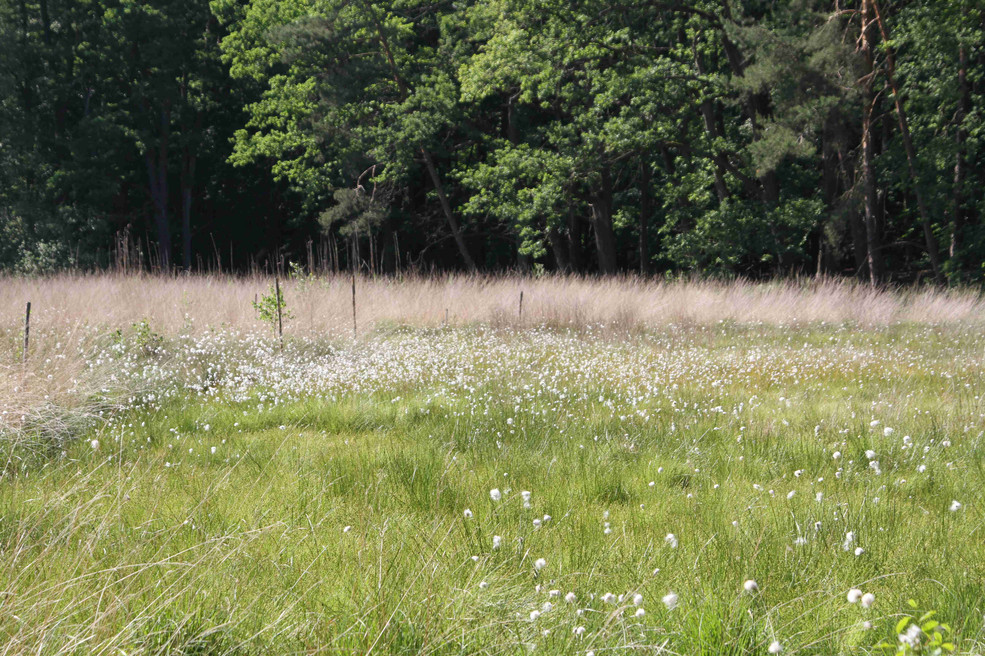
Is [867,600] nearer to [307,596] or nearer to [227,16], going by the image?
[307,596]

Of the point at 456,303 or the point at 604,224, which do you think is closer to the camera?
the point at 456,303

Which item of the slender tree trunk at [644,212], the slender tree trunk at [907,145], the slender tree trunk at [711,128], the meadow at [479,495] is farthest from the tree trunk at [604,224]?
the meadow at [479,495]

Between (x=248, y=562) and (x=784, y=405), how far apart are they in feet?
16.0

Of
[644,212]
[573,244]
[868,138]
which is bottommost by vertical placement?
[573,244]

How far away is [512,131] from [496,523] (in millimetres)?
25548

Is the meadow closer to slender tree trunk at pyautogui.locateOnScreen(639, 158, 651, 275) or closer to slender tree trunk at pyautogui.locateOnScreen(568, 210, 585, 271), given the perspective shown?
slender tree trunk at pyautogui.locateOnScreen(639, 158, 651, 275)

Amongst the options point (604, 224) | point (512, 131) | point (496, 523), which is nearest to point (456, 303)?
point (496, 523)

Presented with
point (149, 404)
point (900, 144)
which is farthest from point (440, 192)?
point (149, 404)

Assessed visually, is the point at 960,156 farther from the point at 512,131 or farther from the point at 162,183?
the point at 162,183

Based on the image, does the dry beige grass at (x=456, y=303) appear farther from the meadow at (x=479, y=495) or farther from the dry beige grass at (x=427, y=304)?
the meadow at (x=479, y=495)

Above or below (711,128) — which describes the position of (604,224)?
below

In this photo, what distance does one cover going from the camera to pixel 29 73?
86.6 ft

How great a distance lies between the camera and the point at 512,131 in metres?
27.2

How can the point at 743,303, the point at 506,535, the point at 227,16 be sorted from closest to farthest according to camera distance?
the point at 506,535 < the point at 743,303 < the point at 227,16
